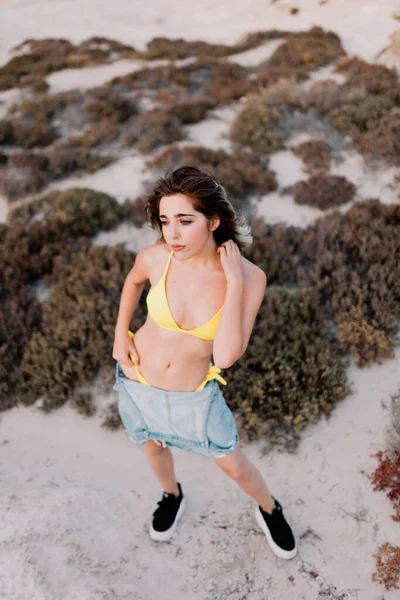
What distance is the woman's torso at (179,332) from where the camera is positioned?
2379mm

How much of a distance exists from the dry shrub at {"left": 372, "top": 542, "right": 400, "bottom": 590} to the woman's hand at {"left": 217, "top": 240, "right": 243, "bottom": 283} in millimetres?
2666

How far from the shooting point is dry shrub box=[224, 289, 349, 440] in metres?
4.27

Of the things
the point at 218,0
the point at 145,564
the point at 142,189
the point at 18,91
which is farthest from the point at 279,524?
the point at 218,0

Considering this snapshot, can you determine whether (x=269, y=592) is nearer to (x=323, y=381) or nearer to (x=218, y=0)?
(x=323, y=381)

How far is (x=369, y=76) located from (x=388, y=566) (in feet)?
35.5

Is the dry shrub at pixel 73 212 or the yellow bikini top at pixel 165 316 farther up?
the yellow bikini top at pixel 165 316

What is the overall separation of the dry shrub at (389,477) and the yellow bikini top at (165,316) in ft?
8.10

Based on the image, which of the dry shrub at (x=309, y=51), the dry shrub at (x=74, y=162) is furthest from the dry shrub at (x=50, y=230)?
the dry shrub at (x=309, y=51)

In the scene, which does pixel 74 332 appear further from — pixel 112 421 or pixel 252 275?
pixel 252 275

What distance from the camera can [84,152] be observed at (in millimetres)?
9188

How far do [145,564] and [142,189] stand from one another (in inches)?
260

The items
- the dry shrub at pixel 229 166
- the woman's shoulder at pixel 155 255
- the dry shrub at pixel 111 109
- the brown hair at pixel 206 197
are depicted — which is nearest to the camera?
the brown hair at pixel 206 197

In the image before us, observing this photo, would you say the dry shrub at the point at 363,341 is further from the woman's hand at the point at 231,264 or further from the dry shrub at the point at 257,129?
the dry shrub at the point at 257,129

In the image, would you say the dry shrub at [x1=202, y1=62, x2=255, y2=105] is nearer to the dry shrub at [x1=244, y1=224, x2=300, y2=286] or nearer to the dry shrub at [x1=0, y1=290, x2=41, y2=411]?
the dry shrub at [x1=244, y1=224, x2=300, y2=286]
